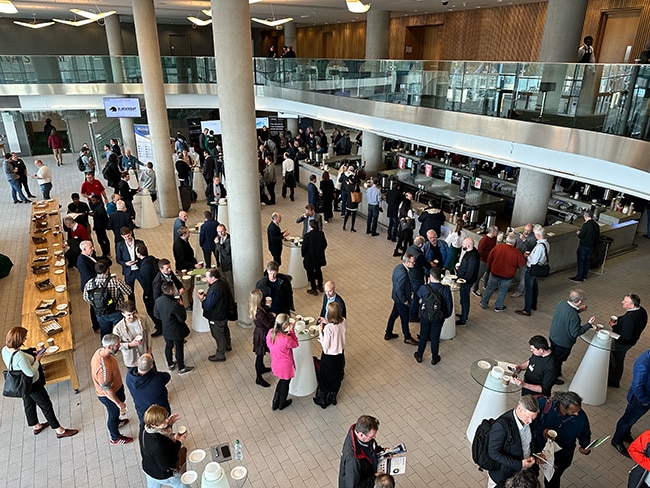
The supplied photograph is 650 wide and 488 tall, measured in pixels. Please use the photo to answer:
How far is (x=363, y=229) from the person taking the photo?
12.4 metres

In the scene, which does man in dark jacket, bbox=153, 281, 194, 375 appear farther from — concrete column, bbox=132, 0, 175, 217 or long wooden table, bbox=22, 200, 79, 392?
concrete column, bbox=132, 0, 175, 217

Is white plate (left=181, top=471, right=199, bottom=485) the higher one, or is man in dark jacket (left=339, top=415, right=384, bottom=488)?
man in dark jacket (left=339, top=415, right=384, bottom=488)

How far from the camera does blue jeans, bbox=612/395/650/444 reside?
4949 mm


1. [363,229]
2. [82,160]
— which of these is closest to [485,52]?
[363,229]

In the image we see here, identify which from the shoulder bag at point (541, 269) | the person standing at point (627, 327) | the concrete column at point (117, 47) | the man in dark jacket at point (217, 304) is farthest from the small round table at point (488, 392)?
the concrete column at point (117, 47)

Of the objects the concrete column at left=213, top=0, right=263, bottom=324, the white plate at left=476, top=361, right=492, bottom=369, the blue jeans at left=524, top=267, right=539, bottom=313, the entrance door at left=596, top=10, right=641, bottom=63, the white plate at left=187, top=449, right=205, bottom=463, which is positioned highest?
the entrance door at left=596, top=10, right=641, bottom=63

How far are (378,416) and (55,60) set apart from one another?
55.9 feet

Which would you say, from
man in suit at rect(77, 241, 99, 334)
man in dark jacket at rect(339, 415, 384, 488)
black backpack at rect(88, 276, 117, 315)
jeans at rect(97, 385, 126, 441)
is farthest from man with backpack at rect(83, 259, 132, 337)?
man in dark jacket at rect(339, 415, 384, 488)

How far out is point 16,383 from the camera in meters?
4.97

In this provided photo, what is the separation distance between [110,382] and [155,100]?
9.20 m

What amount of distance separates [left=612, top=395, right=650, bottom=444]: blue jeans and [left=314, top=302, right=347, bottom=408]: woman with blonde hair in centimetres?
321

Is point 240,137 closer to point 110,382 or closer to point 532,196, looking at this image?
point 110,382

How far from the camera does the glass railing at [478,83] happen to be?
6828mm

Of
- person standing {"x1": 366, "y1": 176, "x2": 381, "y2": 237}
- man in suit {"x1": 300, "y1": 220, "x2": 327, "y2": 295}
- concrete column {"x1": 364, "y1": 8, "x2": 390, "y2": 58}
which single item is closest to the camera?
man in suit {"x1": 300, "y1": 220, "x2": 327, "y2": 295}
